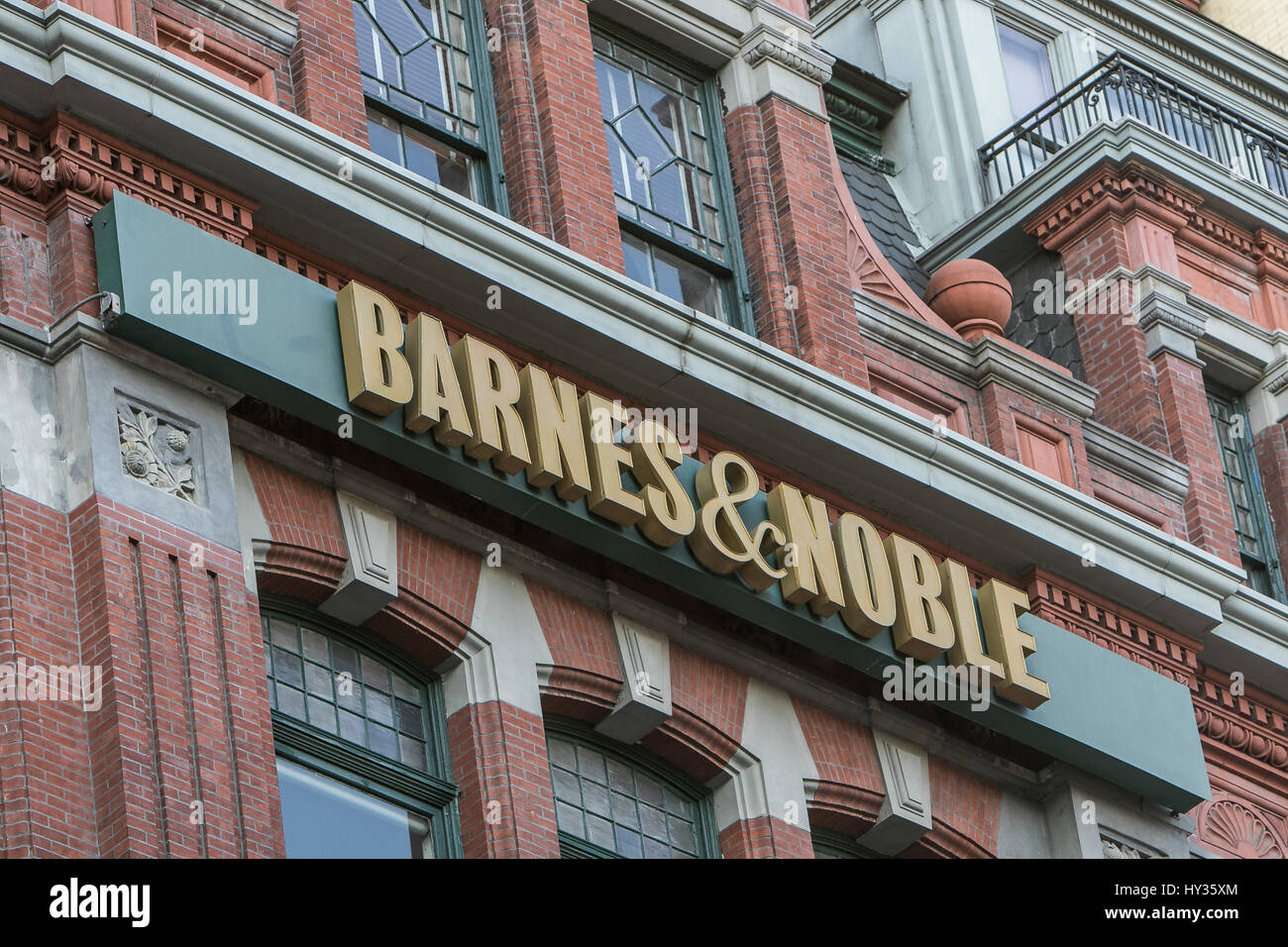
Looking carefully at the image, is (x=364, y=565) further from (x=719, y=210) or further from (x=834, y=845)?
(x=719, y=210)

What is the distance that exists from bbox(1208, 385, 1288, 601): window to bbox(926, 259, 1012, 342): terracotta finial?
2.79m

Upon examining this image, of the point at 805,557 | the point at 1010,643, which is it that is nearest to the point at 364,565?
the point at 805,557

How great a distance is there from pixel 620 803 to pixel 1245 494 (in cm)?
871

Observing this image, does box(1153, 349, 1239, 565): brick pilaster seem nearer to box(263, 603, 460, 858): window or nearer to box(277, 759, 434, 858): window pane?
box(263, 603, 460, 858): window

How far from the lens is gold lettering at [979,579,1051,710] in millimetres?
22562

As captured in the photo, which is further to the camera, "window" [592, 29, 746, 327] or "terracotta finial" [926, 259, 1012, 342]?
"terracotta finial" [926, 259, 1012, 342]

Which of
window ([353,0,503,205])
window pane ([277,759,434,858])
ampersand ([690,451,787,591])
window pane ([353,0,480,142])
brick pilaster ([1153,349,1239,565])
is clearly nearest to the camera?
window pane ([277,759,434,858])

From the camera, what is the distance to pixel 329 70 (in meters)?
22.2

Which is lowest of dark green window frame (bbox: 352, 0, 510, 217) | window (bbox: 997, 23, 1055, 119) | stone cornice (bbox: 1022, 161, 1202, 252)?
dark green window frame (bbox: 352, 0, 510, 217)

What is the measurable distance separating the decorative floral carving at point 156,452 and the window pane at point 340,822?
1753 mm

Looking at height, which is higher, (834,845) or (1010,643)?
(1010,643)

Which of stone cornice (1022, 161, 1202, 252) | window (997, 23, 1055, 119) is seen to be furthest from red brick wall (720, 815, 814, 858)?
window (997, 23, 1055, 119)

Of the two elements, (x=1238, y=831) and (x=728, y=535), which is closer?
(x=728, y=535)

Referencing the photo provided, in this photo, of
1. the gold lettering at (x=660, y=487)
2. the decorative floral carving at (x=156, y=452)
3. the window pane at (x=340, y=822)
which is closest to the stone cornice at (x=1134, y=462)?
the gold lettering at (x=660, y=487)
